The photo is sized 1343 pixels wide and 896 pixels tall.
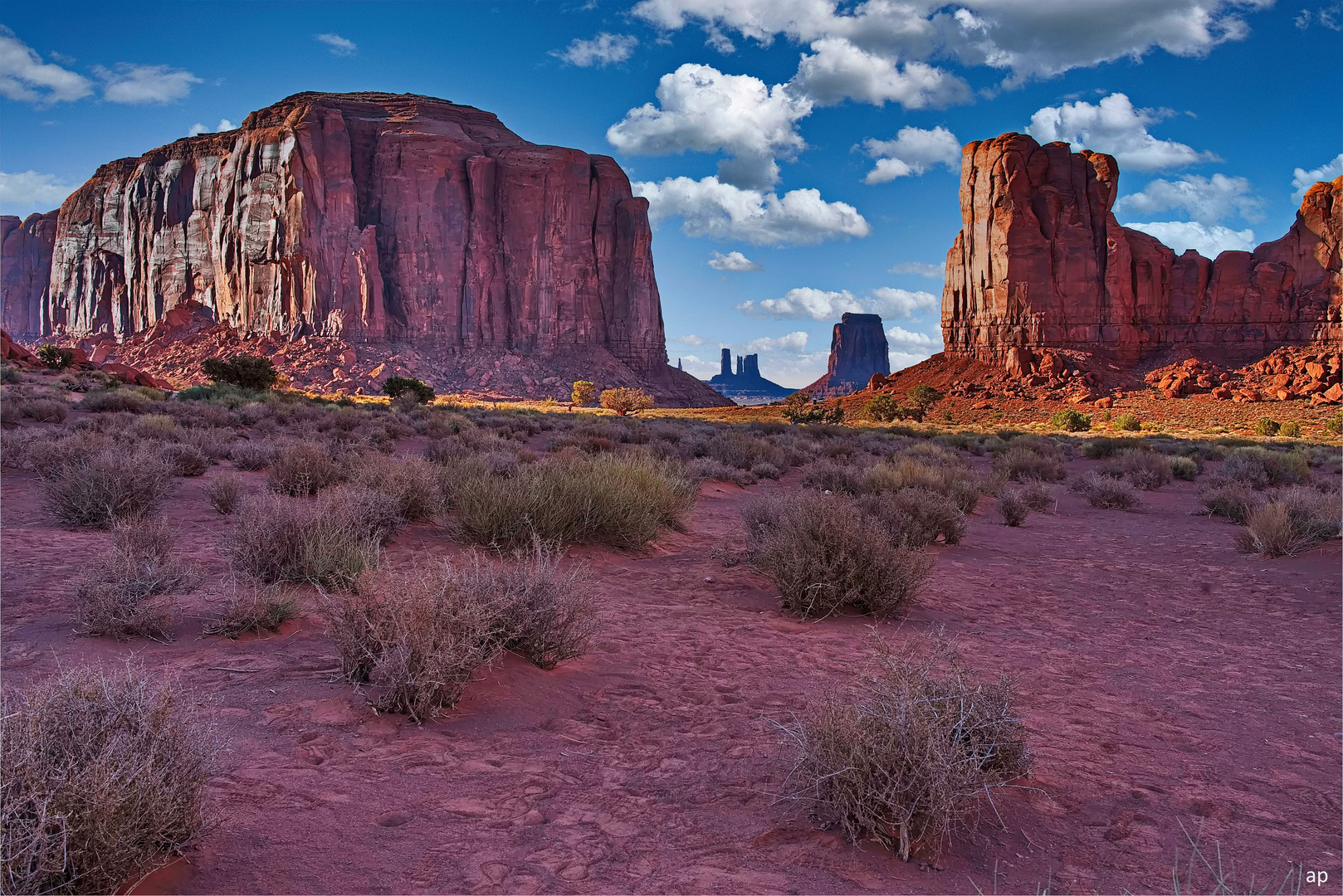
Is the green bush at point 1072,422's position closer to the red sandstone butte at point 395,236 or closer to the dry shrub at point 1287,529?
the dry shrub at point 1287,529

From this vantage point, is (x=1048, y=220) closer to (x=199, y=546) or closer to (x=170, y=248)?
(x=199, y=546)

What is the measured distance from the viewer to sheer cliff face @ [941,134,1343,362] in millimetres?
73312

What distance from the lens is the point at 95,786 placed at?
7.67 ft

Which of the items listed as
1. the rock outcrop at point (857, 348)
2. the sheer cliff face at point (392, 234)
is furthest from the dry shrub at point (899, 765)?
the rock outcrop at point (857, 348)

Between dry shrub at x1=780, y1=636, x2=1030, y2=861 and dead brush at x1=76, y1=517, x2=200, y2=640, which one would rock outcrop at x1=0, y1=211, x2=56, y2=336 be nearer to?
dead brush at x1=76, y1=517, x2=200, y2=640

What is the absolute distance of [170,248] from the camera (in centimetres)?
10638

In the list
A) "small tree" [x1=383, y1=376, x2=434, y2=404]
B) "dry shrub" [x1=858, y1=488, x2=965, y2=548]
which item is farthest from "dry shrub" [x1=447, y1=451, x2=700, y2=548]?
"small tree" [x1=383, y1=376, x2=434, y2=404]

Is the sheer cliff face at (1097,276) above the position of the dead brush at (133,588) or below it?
above

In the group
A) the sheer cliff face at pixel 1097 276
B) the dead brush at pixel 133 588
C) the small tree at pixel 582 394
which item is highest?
the sheer cliff face at pixel 1097 276

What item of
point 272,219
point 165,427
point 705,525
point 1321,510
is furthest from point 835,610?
point 272,219

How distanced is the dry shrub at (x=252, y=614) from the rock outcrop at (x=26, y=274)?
163441 mm

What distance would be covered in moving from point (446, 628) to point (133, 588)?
270 centimetres

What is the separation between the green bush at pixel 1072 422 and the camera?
48.5m

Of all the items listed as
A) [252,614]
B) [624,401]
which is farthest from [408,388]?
[252,614]
